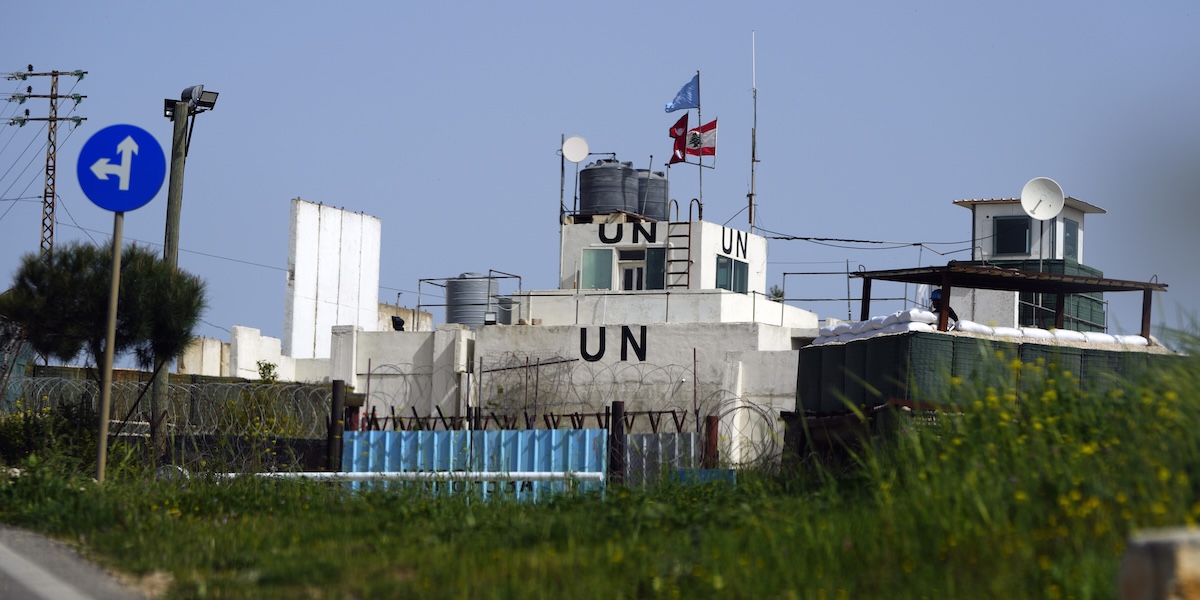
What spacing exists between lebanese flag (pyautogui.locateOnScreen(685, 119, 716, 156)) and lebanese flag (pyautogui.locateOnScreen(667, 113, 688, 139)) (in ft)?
0.84

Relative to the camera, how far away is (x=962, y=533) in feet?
21.3

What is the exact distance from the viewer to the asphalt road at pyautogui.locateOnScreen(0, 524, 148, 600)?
Result: 22.8ft

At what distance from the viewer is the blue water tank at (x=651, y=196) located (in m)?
44.2

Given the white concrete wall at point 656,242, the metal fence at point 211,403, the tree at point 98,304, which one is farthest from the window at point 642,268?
the tree at point 98,304

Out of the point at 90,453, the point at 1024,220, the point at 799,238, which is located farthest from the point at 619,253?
the point at 90,453

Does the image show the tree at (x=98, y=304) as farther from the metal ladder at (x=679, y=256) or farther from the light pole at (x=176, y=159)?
the metal ladder at (x=679, y=256)

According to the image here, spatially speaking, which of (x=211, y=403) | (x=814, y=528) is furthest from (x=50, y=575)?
(x=211, y=403)

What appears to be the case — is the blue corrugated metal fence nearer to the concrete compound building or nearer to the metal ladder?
the concrete compound building

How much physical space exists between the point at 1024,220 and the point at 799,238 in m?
7.04

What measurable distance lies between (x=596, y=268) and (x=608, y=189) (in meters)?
3.19

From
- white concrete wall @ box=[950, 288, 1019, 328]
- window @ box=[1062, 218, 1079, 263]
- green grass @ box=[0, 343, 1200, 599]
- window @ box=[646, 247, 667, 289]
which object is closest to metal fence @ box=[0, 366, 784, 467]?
window @ box=[646, 247, 667, 289]

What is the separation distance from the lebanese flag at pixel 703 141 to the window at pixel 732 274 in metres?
3.94

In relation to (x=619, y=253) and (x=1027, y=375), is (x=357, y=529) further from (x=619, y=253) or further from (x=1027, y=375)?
(x=619, y=253)

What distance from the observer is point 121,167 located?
37.4ft
